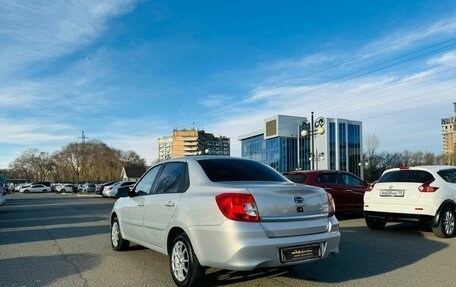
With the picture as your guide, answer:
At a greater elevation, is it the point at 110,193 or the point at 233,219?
the point at 233,219

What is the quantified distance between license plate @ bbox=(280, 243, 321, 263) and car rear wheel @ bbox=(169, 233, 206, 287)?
3.20 feet

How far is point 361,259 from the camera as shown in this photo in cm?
657

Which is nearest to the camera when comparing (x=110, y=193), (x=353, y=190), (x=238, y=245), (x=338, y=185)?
(x=238, y=245)

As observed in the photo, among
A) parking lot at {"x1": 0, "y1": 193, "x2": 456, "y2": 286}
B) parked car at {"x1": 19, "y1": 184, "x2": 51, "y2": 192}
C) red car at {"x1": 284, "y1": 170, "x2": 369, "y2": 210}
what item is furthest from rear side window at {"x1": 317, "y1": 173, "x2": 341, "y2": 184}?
parked car at {"x1": 19, "y1": 184, "x2": 51, "y2": 192}

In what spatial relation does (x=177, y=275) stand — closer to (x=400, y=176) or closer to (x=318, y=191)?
(x=318, y=191)

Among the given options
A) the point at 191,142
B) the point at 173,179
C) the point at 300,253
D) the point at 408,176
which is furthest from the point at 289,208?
the point at 191,142

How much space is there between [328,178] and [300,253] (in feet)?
26.3

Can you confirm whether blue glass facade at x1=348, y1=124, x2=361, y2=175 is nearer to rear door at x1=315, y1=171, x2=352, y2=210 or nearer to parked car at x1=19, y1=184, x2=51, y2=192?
parked car at x1=19, y1=184, x2=51, y2=192

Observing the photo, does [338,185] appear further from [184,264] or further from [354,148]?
[354,148]

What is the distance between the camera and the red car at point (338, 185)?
39.8ft

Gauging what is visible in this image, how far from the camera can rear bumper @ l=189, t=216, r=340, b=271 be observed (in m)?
4.38

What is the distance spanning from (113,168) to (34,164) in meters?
40.3

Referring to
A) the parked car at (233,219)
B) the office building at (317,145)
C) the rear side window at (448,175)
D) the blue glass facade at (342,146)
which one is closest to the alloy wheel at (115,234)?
the parked car at (233,219)

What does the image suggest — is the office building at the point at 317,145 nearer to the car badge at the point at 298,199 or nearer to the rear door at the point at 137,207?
the rear door at the point at 137,207
